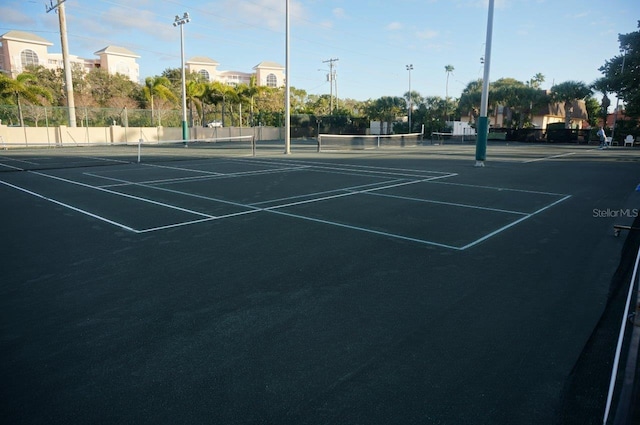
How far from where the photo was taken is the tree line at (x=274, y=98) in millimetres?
46469

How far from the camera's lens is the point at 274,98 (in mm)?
79000

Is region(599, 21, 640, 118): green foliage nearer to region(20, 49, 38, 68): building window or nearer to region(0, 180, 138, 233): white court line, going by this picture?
region(0, 180, 138, 233): white court line

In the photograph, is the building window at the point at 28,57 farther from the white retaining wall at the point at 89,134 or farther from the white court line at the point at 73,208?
the white court line at the point at 73,208

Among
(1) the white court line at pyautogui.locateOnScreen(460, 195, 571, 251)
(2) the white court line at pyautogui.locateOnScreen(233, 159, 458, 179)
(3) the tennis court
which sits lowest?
(3) the tennis court

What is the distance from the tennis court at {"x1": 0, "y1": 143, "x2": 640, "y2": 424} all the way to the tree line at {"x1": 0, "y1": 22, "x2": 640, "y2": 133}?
127 ft

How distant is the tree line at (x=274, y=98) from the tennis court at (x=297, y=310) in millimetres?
38559

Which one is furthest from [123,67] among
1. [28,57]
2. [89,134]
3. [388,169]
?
[388,169]

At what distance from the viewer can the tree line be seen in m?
46.5

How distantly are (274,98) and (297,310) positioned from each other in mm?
77691

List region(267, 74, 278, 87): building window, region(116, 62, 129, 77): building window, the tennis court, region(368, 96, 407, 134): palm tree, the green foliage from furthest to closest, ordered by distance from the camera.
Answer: region(267, 74, 278, 87): building window → region(116, 62, 129, 77): building window → region(368, 96, 407, 134): palm tree → the green foliage → the tennis court

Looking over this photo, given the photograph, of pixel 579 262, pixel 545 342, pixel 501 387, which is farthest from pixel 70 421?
pixel 579 262

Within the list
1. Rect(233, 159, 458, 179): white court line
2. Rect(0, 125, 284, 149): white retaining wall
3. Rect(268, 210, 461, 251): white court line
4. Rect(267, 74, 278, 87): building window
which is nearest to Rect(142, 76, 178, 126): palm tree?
Rect(0, 125, 284, 149): white retaining wall

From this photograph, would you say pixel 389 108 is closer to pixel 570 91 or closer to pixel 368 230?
pixel 570 91

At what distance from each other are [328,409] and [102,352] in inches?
83.5
